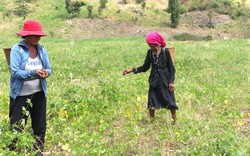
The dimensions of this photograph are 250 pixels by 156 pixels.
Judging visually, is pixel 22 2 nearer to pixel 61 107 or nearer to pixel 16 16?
pixel 16 16

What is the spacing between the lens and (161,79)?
17.4ft

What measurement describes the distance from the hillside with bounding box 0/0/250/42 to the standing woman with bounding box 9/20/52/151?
2794cm

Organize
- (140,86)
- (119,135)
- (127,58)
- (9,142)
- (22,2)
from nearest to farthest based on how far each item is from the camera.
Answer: (9,142) < (119,135) < (140,86) < (127,58) < (22,2)

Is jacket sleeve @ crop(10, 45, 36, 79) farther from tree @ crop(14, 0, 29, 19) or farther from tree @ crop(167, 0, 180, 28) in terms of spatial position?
tree @ crop(167, 0, 180, 28)

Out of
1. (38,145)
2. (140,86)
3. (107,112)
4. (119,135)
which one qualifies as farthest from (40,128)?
(140,86)

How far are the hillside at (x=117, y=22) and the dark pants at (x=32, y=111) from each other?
91.6ft

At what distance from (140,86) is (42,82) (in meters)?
4.07

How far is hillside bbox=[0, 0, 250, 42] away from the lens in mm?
33938

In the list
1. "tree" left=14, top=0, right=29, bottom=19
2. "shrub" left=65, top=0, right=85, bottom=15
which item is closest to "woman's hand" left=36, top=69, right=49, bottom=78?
"shrub" left=65, top=0, right=85, bottom=15

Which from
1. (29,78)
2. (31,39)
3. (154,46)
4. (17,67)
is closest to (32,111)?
(29,78)

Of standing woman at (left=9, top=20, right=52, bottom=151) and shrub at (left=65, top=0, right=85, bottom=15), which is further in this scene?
shrub at (left=65, top=0, right=85, bottom=15)

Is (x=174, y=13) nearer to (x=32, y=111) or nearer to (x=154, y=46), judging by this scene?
(x=154, y=46)

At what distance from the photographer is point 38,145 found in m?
4.00

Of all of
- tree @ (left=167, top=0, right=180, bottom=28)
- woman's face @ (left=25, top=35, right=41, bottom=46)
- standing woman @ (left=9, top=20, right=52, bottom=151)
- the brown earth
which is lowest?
the brown earth
